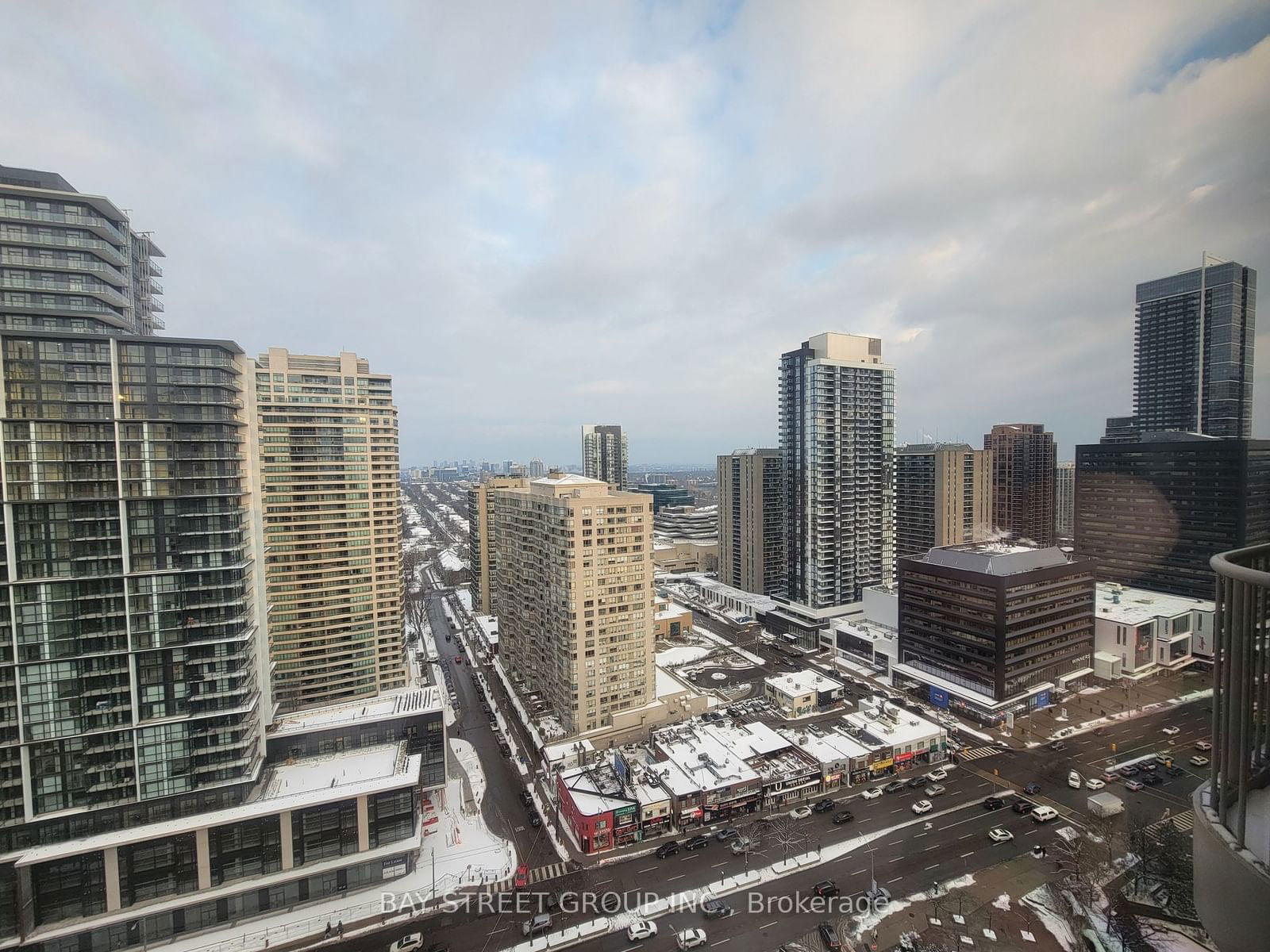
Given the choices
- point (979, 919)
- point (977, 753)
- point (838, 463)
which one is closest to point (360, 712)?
point (979, 919)

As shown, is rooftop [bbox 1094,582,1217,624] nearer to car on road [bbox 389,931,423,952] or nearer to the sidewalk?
the sidewalk

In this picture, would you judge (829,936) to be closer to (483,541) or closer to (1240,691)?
(1240,691)

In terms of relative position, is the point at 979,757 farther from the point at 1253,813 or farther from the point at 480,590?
the point at 480,590

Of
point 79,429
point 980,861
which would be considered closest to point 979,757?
point 980,861

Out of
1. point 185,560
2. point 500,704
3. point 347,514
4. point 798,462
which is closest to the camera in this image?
point 185,560

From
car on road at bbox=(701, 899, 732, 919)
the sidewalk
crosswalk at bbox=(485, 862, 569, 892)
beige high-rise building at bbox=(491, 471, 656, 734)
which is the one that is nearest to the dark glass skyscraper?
the sidewalk
